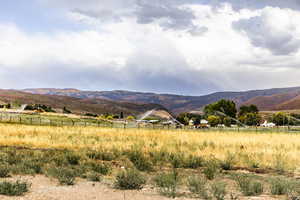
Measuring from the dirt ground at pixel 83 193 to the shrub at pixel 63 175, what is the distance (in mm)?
201

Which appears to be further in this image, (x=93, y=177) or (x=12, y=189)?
(x=93, y=177)

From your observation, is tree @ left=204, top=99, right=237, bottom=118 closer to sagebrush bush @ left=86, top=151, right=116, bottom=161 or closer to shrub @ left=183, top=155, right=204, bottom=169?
sagebrush bush @ left=86, top=151, right=116, bottom=161

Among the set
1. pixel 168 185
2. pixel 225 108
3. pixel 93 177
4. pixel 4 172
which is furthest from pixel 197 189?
pixel 225 108

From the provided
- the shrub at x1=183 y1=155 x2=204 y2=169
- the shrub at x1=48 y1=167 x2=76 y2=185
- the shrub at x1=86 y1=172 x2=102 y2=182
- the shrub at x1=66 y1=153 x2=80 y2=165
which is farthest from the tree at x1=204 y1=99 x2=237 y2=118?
the shrub at x1=48 y1=167 x2=76 y2=185

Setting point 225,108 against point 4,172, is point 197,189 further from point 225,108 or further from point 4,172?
point 225,108

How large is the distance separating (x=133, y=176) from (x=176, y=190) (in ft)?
5.19

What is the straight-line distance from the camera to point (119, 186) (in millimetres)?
12188

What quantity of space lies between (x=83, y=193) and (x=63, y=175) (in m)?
2.23

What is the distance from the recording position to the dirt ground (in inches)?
419

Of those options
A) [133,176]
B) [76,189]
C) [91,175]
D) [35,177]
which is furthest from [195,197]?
[35,177]

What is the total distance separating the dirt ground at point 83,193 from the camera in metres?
A: 10.6

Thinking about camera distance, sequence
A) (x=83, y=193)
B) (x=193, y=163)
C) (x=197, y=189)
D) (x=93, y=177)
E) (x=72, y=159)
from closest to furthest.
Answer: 1. (x=83, y=193)
2. (x=197, y=189)
3. (x=93, y=177)
4. (x=72, y=159)
5. (x=193, y=163)

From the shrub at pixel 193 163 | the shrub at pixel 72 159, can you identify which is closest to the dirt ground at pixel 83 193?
the shrub at pixel 72 159

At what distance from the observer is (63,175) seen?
518 inches
